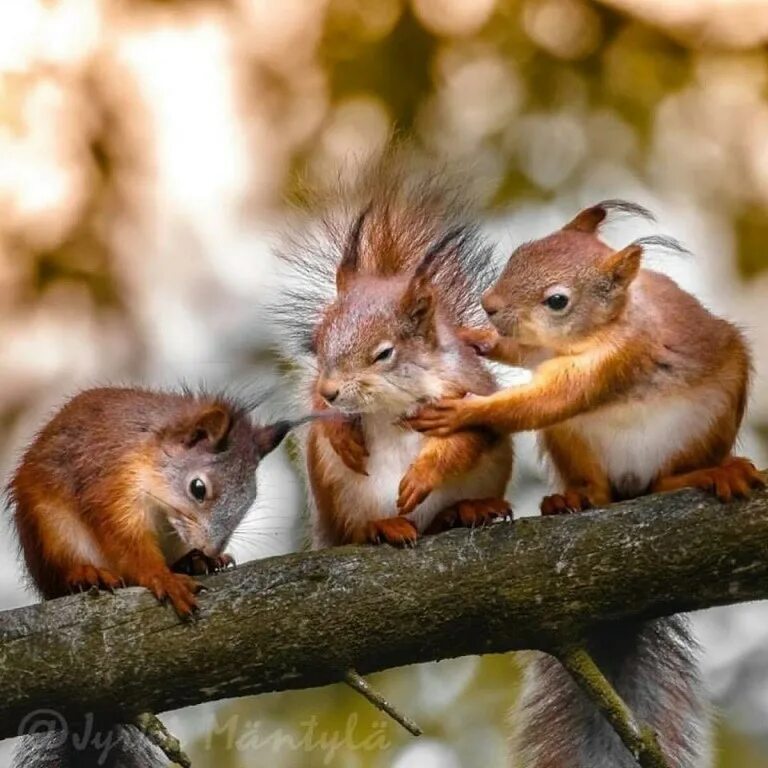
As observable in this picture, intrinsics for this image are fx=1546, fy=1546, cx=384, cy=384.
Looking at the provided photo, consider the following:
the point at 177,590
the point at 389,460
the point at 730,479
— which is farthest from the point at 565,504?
the point at 177,590

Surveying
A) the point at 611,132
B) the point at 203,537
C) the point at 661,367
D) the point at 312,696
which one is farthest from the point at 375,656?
the point at 611,132

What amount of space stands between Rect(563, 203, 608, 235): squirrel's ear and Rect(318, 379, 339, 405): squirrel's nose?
75 centimetres

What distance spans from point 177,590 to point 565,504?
905mm

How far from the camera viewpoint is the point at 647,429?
363 cm

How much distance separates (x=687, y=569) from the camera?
3.34m

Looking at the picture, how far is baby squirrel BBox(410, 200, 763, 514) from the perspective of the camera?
140 inches

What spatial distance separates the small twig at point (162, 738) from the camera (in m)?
3.20

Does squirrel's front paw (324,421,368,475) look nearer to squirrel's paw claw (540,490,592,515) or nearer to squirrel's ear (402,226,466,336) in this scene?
squirrel's ear (402,226,466,336)

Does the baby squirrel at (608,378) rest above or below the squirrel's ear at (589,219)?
below

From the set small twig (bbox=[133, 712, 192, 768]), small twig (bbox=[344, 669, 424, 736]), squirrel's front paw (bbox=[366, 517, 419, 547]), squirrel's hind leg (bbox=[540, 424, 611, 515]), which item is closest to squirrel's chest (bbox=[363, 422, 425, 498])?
squirrel's front paw (bbox=[366, 517, 419, 547])

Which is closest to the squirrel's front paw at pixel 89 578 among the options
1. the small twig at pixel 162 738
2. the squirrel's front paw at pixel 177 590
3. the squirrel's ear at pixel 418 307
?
the squirrel's front paw at pixel 177 590

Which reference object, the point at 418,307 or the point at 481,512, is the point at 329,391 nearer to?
the point at 418,307

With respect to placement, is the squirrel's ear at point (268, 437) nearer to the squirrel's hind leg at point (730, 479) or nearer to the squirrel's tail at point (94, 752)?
the squirrel's tail at point (94, 752)

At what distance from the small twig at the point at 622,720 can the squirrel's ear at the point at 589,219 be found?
3.85 feet
